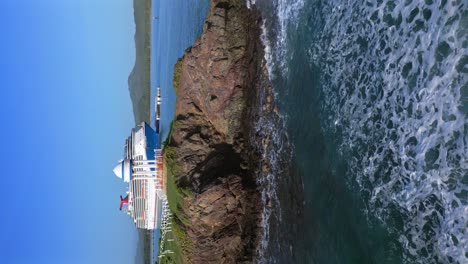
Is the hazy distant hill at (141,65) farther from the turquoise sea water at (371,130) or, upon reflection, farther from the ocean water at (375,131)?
the ocean water at (375,131)

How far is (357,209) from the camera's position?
15.6 m

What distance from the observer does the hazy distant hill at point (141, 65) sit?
77.6 metres

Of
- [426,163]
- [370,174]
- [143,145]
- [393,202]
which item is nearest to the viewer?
[426,163]

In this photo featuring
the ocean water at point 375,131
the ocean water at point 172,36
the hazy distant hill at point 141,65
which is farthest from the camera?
the hazy distant hill at point 141,65

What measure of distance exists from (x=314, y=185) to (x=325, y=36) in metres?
6.35

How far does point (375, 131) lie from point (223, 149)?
1312 cm

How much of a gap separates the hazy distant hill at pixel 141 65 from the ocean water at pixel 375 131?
181 feet

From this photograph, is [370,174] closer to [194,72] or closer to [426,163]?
[426,163]

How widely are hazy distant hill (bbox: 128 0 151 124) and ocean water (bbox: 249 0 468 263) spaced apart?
55234 millimetres

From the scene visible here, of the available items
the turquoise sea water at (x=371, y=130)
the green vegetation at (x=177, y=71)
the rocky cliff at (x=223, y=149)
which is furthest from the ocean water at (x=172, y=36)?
the turquoise sea water at (x=371, y=130)

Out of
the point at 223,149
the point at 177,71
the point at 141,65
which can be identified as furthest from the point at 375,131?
the point at 141,65

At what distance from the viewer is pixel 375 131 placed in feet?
49.5

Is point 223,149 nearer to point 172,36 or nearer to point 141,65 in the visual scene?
point 172,36

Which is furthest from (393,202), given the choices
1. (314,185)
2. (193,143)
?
(193,143)
